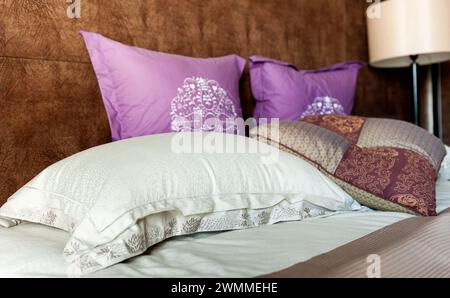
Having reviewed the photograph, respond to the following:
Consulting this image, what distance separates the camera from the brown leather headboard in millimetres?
1212

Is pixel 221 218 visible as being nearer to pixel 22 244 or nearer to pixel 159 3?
pixel 22 244

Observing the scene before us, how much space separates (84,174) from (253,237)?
347mm

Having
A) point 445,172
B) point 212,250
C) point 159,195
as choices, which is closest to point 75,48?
point 159,195

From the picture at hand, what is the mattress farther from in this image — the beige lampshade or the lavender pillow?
the beige lampshade

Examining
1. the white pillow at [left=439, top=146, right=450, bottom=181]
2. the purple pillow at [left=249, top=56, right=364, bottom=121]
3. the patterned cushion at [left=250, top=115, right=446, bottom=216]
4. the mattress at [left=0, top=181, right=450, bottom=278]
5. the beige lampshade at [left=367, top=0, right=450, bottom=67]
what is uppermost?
the beige lampshade at [left=367, top=0, right=450, bottom=67]

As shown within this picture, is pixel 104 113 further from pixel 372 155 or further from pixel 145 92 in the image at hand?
pixel 372 155

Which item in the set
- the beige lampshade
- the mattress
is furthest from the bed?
the beige lampshade

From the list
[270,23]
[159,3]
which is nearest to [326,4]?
[270,23]

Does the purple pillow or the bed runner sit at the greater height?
the purple pillow

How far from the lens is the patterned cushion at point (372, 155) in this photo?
1.04m

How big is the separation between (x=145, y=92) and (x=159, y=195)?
589mm

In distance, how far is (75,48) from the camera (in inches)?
52.8

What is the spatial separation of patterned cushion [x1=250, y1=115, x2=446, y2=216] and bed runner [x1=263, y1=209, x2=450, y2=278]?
22 cm

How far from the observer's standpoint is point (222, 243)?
0.82 m
